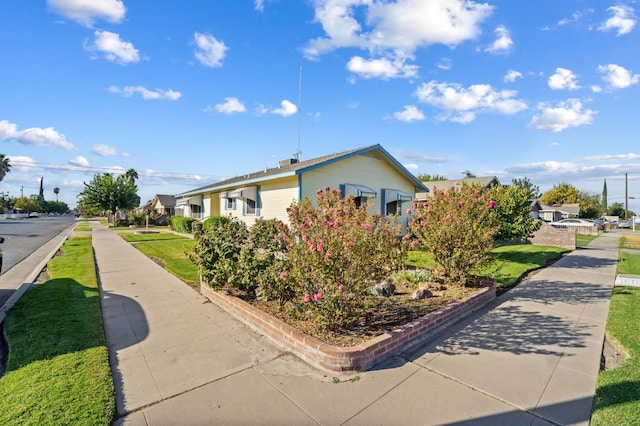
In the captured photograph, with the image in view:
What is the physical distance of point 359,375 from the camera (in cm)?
330

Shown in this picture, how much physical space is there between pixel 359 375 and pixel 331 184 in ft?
32.0

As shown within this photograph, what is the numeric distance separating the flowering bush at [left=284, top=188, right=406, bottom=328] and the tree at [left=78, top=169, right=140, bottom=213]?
29548 millimetres

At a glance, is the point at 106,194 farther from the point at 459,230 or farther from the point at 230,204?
the point at 459,230

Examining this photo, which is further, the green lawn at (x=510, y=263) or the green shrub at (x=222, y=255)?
the green lawn at (x=510, y=263)

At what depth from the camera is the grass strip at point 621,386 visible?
2.65 metres

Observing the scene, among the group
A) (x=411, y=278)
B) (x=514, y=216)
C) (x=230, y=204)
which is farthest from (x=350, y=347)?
(x=230, y=204)

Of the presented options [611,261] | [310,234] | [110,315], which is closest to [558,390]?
[310,234]

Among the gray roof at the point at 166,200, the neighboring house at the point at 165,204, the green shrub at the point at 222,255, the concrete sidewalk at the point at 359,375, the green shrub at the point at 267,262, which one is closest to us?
the concrete sidewalk at the point at 359,375

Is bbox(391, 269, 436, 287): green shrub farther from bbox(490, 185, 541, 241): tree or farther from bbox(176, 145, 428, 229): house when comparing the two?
bbox(490, 185, 541, 241): tree

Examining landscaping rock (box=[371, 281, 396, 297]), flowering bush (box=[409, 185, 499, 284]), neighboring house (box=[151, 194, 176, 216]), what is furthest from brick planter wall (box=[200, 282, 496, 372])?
neighboring house (box=[151, 194, 176, 216])

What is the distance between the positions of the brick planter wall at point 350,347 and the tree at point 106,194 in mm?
28024

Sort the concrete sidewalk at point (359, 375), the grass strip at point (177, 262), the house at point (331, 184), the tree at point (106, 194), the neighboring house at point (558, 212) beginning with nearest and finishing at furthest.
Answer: the concrete sidewalk at point (359, 375) → the grass strip at point (177, 262) → the house at point (331, 184) → the tree at point (106, 194) → the neighboring house at point (558, 212)

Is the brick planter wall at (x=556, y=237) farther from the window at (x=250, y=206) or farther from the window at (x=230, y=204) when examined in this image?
the window at (x=230, y=204)

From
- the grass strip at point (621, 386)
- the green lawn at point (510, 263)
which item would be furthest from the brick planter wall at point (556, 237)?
the grass strip at point (621, 386)
